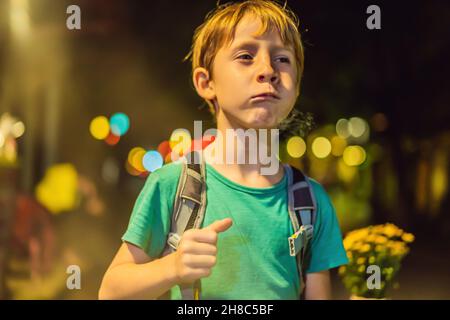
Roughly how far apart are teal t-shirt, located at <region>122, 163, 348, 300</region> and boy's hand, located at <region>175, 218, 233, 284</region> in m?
0.24

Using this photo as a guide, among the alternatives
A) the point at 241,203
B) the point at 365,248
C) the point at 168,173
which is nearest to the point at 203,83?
the point at 168,173

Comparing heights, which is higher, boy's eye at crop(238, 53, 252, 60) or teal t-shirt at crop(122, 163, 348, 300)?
boy's eye at crop(238, 53, 252, 60)

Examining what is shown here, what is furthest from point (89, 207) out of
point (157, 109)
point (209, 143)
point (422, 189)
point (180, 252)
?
point (422, 189)

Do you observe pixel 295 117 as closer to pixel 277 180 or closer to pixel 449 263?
pixel 277 180

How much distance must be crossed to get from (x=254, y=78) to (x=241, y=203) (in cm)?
56

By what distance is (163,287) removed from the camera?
7.25 ft

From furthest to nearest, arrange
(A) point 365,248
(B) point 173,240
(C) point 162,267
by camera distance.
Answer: (A) point 365,248 < (B) point 173,240 < (C) point 162,267

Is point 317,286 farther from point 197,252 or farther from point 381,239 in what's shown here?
point 381,239

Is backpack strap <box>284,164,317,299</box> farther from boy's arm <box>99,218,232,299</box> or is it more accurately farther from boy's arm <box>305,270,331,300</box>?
boy's arm <box>99,218,232,299</box>

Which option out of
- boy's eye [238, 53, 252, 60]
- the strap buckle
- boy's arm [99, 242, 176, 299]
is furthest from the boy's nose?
boy's arm [99, 242, 176, 299]

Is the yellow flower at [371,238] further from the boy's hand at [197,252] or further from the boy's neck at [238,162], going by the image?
the boy's hand at [197,252]

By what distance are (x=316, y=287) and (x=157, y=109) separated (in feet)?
12.0

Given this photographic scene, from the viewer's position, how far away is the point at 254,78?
2.37 metres

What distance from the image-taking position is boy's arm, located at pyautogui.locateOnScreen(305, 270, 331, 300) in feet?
8.22
